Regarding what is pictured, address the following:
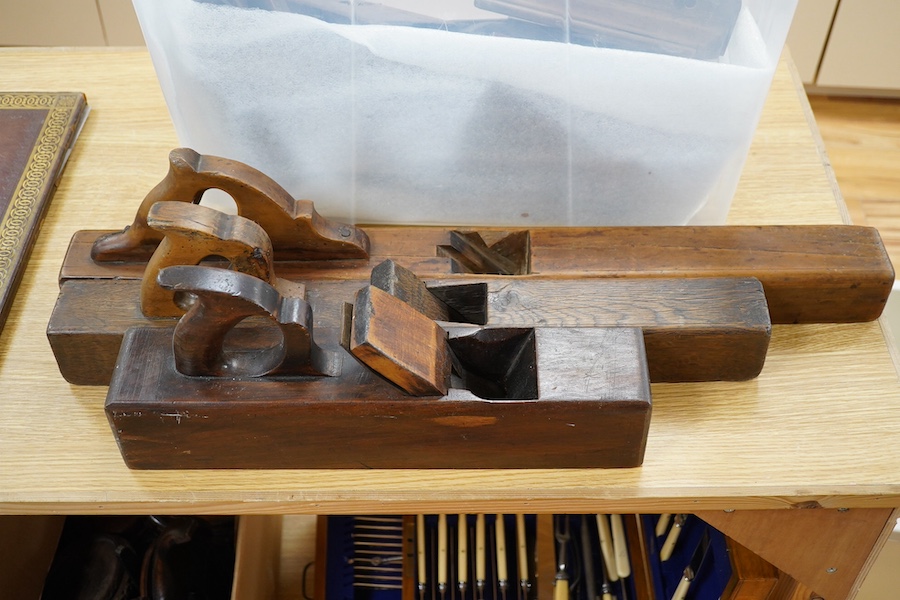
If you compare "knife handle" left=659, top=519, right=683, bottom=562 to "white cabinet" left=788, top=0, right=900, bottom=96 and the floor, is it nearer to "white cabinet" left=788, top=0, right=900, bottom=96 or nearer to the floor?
the floor

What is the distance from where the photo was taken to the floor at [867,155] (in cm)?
201

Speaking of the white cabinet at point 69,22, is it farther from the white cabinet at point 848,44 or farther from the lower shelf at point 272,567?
the white cabinet at point 848,44

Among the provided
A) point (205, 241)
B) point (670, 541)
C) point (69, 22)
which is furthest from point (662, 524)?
point (69, 22)

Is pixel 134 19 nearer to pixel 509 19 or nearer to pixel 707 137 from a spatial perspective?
pixel 509 19

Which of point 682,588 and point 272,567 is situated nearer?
point 682,588

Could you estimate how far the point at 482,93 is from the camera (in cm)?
96

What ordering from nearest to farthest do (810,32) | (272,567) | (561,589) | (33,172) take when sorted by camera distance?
(33,172) < (561,589) < (272,567) < (810,32)

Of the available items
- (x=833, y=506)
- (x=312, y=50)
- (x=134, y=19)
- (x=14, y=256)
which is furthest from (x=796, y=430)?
(x=134, y=19)

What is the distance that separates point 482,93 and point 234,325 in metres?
0.36

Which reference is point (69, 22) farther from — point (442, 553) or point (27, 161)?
point (442, 553)

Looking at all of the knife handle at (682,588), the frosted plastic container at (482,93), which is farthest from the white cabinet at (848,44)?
the knife handle at (682,588)

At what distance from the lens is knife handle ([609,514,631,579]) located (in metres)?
1.29

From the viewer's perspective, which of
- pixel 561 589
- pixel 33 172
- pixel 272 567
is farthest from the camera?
pixel 272 567

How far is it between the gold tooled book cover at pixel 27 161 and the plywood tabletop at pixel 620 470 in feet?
0.13
